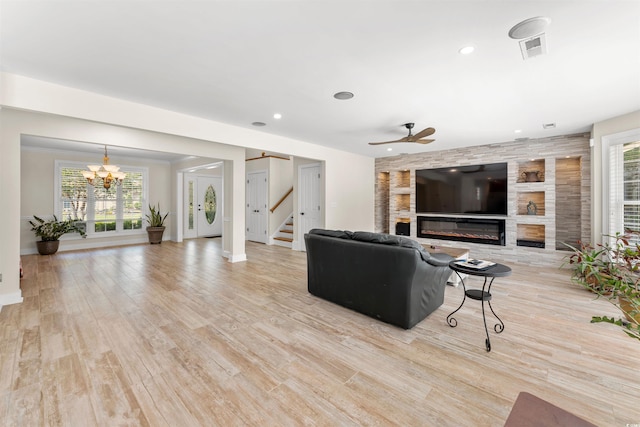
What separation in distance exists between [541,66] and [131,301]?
16.4 ft

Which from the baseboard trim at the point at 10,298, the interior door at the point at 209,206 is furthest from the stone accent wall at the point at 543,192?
the baseboard trim at the point at 10,298

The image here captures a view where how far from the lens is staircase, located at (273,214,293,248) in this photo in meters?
7.45

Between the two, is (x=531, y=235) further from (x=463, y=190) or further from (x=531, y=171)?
(x=463, y=190)

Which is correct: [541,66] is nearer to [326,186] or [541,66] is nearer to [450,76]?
[450,76]

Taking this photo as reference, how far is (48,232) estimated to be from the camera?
20.7 ft

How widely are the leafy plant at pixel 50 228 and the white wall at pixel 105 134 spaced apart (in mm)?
3628

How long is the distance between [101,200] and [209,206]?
2.80m

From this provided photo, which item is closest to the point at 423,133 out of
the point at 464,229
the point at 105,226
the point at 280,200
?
the point at 464,229

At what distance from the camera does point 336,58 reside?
2.42 meters

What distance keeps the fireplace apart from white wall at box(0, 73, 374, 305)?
2490 mm

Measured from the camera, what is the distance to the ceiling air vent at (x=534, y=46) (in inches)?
83.0

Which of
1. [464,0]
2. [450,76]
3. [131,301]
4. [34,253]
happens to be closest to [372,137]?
[450,76]

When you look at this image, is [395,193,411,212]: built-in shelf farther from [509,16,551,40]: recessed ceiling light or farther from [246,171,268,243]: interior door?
[509,16,551,40]: recessed ceiling light

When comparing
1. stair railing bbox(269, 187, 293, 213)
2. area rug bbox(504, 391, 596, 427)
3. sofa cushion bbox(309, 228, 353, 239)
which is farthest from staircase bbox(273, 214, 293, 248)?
area rug bbox(504, 391, 596, 427)
